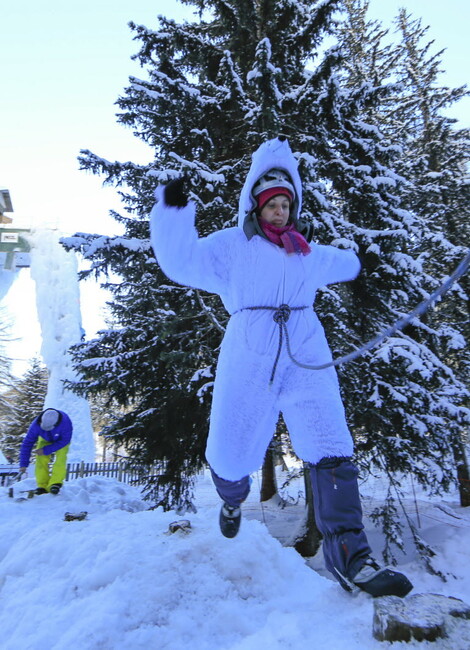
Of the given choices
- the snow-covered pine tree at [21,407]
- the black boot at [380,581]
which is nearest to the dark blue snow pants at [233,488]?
the black boot at [380,581]

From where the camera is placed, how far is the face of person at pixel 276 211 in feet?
8.05

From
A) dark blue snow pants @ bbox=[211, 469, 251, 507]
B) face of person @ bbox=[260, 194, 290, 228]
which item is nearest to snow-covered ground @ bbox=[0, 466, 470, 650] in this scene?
dark blue snow pants @ bbox=[211, 469, 251, 507]

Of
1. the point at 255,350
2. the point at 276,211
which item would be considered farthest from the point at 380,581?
the point at 276,211

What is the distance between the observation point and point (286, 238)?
241 centimetres

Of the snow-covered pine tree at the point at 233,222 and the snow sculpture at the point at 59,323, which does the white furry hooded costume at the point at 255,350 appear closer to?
the snow-covered pine tree at the point at 233,222

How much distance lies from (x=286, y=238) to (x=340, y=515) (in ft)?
4.70

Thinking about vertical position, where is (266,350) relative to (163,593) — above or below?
above

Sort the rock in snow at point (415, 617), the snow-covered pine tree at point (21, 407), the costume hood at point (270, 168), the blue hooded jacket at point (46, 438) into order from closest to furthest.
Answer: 1. the rock in snow at point (415, 617)
2. the costume hood at point (270, 168)
3. the blue hooded jacket at point (46, 438)
4. the snow-covered pine tree at point (21, 407)

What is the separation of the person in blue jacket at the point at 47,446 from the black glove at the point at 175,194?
6.86 m

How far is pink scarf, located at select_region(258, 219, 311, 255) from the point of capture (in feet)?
7.87

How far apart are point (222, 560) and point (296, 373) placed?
60.4 inches

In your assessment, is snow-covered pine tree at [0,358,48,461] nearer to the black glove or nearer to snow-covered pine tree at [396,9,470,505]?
snow-covered pine tree at [396,9,470,505]

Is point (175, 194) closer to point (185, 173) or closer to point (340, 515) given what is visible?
point (340, 515)

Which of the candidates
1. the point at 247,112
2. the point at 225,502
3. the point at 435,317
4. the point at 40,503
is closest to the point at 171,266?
the point at 225,502
